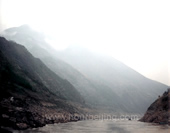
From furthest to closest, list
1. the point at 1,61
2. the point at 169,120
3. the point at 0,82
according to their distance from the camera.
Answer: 1. the point at 1,61
2. the point at 169,120
3. the point at 0,82

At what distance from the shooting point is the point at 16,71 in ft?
308

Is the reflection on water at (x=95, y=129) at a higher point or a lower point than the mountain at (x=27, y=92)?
lower

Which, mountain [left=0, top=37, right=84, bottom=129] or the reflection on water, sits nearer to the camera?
the reflection on water

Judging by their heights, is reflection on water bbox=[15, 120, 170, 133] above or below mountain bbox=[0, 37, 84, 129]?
below

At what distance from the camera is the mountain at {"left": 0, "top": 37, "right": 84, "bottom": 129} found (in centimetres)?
4825

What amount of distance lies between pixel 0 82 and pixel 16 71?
A: 2862 centimetres

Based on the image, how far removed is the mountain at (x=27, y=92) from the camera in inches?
1899

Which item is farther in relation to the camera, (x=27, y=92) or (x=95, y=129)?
(x=27, y=92)

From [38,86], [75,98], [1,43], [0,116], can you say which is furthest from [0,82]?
[75,98]

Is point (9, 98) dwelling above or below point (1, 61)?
below

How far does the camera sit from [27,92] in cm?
7994

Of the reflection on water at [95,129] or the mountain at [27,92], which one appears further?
the mountain at [27,92]

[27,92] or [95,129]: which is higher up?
[27,92]

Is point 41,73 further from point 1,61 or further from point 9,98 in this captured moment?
point 9,98
